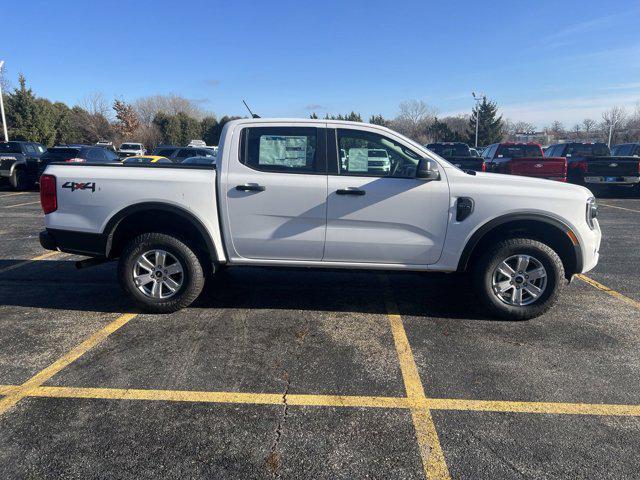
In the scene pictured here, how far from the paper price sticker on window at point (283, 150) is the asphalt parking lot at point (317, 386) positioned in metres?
1.51

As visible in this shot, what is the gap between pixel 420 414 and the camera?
2898mm

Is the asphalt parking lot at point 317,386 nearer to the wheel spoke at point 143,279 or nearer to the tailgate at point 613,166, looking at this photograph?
the wheel spoke at point 143,279

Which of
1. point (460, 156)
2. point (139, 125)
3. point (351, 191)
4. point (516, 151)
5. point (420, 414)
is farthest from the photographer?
point (139, 125)

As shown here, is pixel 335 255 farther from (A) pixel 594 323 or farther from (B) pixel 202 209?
(A) pixel 594 323

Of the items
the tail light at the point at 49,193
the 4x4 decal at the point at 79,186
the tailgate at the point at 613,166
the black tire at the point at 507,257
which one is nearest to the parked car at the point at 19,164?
the tail light at the point at 49,193

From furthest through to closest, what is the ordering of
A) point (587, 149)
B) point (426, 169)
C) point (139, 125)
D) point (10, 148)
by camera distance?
1. point (139, 125)
2. point (587, 149)
3. point (10, 148)
4. point (426, 169)

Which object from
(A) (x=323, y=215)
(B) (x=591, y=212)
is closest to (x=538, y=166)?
(B) (x=591, y=212)

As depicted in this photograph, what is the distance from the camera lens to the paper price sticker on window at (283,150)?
14.4ft

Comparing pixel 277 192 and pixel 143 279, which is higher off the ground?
pixel 277 192

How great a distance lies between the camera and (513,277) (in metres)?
4.38

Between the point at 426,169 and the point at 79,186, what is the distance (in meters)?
3.31

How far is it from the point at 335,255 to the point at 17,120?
43979 mm

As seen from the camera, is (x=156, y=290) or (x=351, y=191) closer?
(x=351, y=191)

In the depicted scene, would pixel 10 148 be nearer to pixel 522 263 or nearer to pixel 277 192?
pixel 277 192
